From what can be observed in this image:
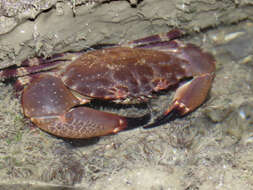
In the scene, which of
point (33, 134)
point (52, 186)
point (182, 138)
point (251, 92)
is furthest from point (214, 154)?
point (33, 134)

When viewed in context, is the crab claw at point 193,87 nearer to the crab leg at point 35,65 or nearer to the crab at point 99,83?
the crab at point 99,83

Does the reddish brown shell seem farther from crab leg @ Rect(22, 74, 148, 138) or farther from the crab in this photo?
crab leg @ Rect(22, 74, 148, 138)

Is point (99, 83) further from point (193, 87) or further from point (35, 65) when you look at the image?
point (193, 87)

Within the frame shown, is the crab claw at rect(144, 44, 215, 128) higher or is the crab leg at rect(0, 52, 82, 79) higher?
the crab leg at rect(0, 52, 82, 79)

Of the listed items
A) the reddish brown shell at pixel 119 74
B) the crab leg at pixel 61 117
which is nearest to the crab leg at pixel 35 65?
the reddish brown shell at pixel 119 74

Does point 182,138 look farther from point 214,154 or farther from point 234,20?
point 234,20

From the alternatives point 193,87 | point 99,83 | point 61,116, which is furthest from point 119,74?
point 193,87

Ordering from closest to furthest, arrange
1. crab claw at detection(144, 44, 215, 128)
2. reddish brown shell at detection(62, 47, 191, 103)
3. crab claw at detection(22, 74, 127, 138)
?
crab claw at detection(22, 74, 127, 138), reddish brown shell at detection(62, 47, 191, 103), crab claw at detection(144, 44, 215, 128)

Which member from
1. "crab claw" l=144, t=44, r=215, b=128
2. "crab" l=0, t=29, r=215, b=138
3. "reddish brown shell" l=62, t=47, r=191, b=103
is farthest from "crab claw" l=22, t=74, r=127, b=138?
"crab claw" l=144, t=44, r=215, b=128
